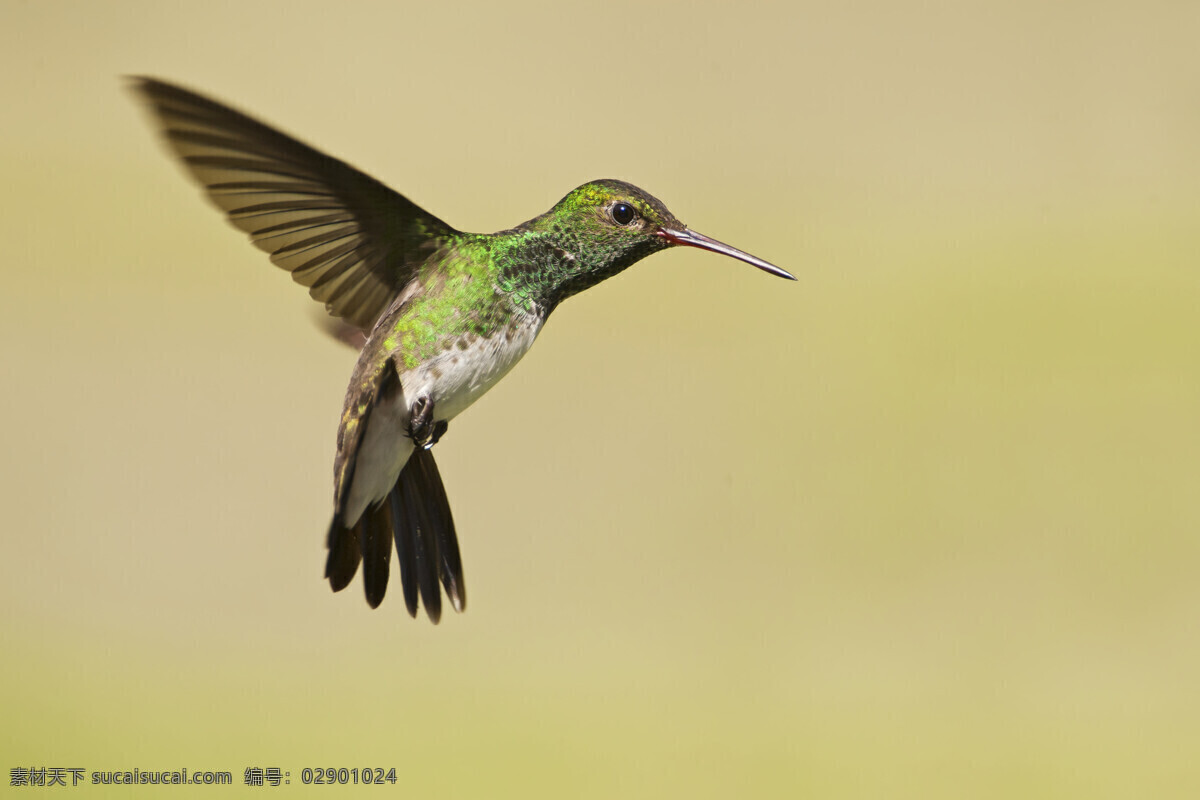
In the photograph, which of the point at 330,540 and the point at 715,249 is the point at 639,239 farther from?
the point at 330,540

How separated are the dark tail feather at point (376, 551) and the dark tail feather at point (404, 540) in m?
0.04

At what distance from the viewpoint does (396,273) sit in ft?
3.58

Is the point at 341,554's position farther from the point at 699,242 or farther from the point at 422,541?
the point at 699,242

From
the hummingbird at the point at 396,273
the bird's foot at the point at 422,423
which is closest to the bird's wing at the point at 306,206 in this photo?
the hummingbird at the point at 396,273

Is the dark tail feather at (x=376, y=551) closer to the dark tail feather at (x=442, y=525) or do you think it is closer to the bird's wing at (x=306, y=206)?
the dark tail feather at (x=442, y=525)

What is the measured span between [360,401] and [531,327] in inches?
6.5

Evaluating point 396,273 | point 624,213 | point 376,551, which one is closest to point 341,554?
point 376,551

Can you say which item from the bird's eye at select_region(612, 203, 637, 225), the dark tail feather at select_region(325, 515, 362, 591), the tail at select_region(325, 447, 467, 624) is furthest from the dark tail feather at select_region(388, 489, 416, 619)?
the bird's eye at select_region(612, 203, 637, 225)

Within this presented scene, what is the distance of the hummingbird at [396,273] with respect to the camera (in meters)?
0.95

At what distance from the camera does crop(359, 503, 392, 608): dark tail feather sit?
1081mm

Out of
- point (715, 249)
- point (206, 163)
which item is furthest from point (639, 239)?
point (206, 163)

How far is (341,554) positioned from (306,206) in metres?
0.30

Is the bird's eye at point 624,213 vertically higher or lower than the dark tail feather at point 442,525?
higher

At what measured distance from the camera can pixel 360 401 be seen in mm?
1029
